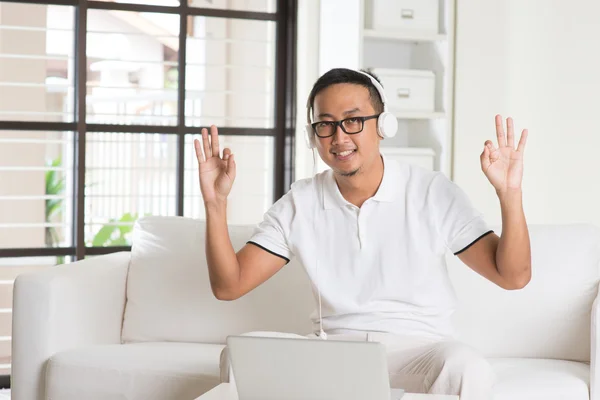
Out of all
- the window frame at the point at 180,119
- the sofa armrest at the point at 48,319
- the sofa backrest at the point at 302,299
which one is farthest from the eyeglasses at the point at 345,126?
the window frame at the point at 180,119

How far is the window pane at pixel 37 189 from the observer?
3.94 metres

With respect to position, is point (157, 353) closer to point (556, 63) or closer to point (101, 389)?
point (101, 389)

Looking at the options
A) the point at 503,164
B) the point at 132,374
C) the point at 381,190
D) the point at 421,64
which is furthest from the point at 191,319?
the point at 421,64

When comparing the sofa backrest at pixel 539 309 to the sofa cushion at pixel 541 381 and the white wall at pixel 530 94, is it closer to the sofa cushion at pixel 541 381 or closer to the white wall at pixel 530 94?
the sofa cushion at pixel 541 381

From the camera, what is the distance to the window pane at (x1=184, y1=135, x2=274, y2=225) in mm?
4188

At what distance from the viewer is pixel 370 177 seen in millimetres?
2215

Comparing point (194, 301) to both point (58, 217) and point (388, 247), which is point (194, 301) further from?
point (58, 217)

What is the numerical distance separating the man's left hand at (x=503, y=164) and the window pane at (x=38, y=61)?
244 cm

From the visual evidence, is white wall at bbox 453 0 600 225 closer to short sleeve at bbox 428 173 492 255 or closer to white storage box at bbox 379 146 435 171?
white storage box at bbox 379 146 435 171

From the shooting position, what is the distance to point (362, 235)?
2.19 m

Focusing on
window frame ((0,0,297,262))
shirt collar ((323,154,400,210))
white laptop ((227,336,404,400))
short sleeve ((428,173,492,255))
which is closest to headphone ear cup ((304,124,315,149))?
shirt collar ((323,154,400,210))

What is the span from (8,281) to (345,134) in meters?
2.34

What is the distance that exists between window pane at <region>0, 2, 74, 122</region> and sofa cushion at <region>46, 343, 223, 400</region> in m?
1.74

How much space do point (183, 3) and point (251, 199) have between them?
973 mm
